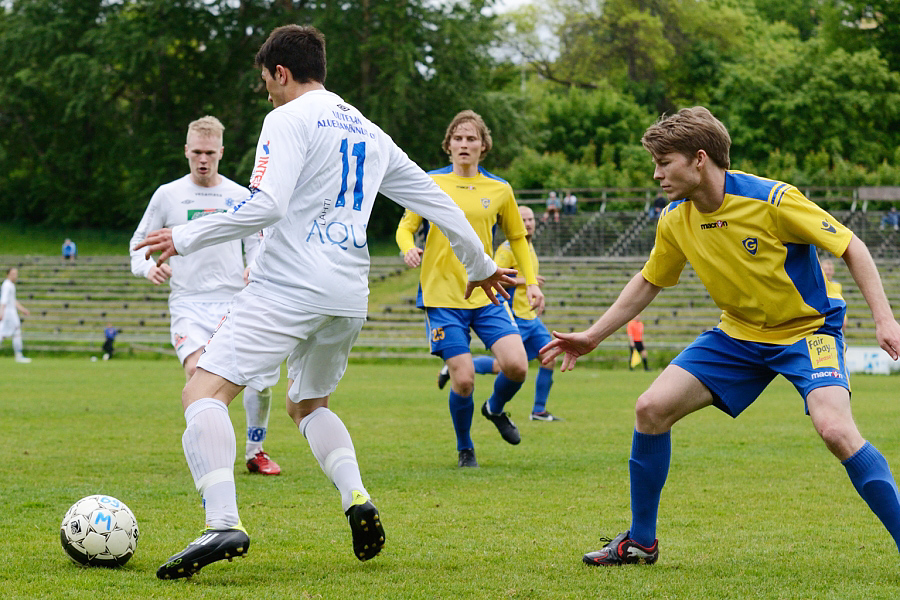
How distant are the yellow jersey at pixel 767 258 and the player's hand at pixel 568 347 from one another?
64cm

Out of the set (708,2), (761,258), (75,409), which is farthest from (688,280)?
(708,2)

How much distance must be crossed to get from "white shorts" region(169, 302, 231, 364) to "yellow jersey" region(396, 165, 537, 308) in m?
1.52

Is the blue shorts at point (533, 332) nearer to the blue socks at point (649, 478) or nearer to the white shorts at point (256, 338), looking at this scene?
the blue socks at point (649, 478)

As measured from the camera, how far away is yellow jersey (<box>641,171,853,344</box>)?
4590 millimetres

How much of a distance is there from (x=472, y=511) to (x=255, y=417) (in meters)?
2.29

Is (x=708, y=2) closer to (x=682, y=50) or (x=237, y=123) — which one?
(x=682, y=50)

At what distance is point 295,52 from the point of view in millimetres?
4609

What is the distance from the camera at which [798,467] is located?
825 centimetres

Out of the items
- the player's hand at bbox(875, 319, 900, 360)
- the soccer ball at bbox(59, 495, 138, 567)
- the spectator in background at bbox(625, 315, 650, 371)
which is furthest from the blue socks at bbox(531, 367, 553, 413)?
the spectator in background at bbox(625, 315, 650, 371)

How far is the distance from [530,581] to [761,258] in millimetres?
1740

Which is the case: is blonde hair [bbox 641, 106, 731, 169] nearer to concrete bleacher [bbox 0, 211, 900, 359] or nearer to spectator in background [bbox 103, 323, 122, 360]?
concrete bleacher [bbox 0, 211, 900, 359]

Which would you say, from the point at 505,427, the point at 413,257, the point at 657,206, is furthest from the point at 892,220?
the point at 413,257

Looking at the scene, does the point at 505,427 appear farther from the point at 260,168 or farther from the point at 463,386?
the point at 260,168

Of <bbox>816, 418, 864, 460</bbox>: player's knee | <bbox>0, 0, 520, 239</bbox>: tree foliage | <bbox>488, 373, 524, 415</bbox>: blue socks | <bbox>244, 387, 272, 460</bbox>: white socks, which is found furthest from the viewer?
<bbox>0, 0, 520, 239</bbox>: tree foliage
